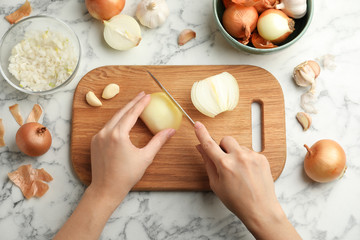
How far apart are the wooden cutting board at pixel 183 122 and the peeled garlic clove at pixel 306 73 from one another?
0.28ft

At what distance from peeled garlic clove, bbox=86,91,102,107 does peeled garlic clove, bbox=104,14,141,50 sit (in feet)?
0.67

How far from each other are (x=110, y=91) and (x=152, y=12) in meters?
0.33

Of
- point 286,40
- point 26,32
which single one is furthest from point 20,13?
point 286,40

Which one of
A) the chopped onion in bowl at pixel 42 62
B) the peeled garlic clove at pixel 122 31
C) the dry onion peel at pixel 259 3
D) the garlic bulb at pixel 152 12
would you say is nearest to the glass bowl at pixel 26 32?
the chopped onion in bowl at pixel 42 62

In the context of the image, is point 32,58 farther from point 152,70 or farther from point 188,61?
point 188,61

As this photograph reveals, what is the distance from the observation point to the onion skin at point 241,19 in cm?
138

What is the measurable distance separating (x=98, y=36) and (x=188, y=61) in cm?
36

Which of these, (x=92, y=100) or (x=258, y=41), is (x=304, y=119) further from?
(x=92, y=100)

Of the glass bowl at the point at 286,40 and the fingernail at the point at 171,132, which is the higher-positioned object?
the glass bowl at the point at 286,40

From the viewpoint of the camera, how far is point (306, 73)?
144cm

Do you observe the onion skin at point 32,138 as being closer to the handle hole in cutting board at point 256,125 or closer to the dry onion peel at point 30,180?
the dry onion peel at point 30,180

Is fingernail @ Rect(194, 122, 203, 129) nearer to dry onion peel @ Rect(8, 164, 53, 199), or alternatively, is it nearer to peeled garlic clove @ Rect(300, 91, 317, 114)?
peeled garlic clove @ Rect(300, 91, 317, 114)

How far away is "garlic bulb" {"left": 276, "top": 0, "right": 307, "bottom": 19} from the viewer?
1375 millimetres

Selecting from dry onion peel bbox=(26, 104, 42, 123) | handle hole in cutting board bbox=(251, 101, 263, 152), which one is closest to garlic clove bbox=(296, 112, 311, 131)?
handle hole in cutting board bbox=(251, 101, 263, 152)
